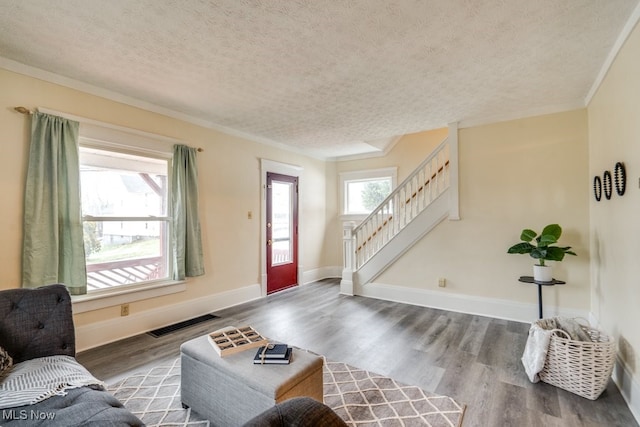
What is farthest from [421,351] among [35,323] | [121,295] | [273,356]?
[121,295]

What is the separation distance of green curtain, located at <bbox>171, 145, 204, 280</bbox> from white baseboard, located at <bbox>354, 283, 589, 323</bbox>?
8.54 feet

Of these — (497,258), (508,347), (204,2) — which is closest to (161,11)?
(204,2)

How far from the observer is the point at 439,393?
84.1 inches

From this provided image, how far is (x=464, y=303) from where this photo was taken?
3.95 metres

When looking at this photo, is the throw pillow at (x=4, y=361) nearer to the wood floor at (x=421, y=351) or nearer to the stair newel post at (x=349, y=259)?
the wood floor at (x=421, y=351)

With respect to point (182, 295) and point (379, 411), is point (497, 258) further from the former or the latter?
point (182, 295)

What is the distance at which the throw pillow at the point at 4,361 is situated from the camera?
1.50m

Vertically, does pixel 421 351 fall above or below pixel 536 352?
below

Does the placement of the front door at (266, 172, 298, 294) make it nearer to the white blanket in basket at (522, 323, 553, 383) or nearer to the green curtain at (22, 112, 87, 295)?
the green curtain at (22, 112, 87, 295)

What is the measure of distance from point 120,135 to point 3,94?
0.87 meters

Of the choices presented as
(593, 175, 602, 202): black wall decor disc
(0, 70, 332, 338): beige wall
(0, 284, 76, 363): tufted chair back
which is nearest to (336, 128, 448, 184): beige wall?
(0, 70, 332, 338): beige wall

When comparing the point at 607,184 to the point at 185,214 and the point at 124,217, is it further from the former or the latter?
the point at 124,217

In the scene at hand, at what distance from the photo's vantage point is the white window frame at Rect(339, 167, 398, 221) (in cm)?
576

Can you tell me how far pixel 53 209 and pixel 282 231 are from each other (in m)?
3.18
